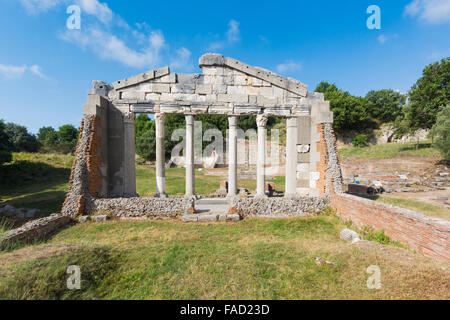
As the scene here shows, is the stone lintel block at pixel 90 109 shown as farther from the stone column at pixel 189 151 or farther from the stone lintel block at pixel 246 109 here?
the stone lintel block at pixel 246 109

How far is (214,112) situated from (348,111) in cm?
4461

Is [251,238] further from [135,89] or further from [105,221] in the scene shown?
[135,89]

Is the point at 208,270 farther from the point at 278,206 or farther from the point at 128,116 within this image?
the point at 128,116

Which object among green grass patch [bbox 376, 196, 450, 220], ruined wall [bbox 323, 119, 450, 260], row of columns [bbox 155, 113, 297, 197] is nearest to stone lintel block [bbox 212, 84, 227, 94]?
row of columns [bbox 155, 113, 297, 197]

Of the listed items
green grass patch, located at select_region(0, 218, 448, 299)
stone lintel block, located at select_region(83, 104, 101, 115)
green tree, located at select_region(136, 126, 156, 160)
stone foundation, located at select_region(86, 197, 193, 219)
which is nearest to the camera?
green grass patch, located at select_region(0, 218, 448, 299)

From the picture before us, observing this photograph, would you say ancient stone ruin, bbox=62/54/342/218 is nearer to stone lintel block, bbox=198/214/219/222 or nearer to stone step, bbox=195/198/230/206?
stone step, bbox=195/198/230/206

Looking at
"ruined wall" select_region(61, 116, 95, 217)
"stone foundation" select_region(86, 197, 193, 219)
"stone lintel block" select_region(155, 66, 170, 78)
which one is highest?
"stone lintel block" select_region(155, 66, 170, 78)

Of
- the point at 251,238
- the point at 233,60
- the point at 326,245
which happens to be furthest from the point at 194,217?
the point at 233,60

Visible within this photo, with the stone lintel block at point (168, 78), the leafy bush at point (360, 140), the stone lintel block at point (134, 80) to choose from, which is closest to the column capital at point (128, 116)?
the stone lintel block at point (134, 80)

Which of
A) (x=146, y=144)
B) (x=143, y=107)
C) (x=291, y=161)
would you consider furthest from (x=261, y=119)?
(x=146, y=144)

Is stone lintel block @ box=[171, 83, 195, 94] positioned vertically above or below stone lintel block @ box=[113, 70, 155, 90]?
below

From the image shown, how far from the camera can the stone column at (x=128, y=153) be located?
9.52 metres

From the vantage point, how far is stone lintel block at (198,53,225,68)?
958 centimetres

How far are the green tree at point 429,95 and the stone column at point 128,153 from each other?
3784 cm
